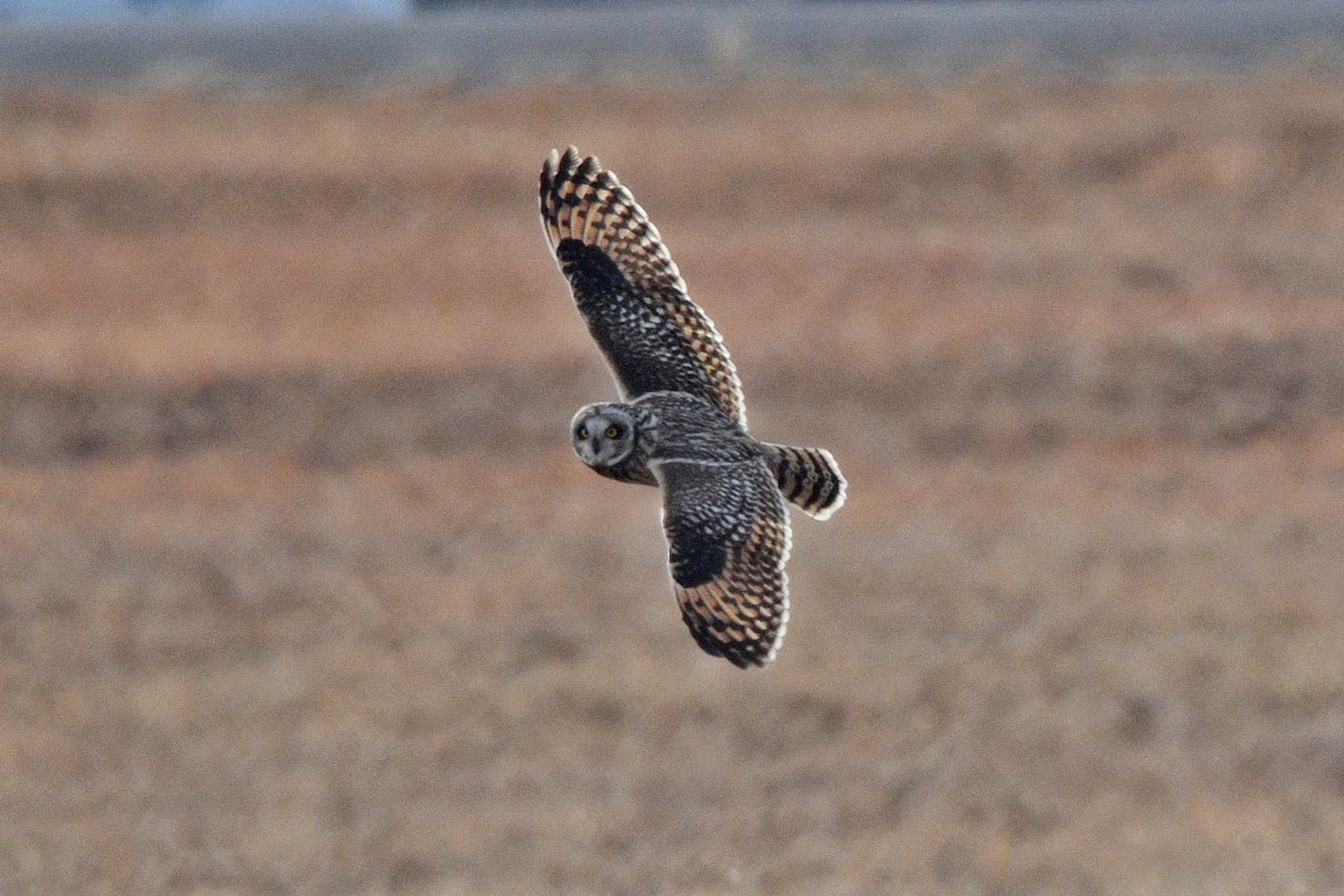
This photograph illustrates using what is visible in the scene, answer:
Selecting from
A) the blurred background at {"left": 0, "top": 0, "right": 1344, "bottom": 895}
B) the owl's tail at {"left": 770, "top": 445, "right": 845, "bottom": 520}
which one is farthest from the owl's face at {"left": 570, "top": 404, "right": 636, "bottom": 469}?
the blurred background at {"left": 0, "top": 0, "right": 1344, "bottom": 895}

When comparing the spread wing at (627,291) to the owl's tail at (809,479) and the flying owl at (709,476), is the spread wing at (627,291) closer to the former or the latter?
the flying owl at (709,476)

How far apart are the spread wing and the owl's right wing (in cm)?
39

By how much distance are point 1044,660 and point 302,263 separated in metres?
9.38

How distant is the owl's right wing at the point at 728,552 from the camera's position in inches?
157

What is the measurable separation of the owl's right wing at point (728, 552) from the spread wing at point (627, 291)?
1.29 ft

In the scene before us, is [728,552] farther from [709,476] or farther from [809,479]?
[809,479]

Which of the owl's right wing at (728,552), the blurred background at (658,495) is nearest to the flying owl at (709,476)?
the owl's right wing at (728,552)

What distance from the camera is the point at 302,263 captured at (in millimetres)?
22016

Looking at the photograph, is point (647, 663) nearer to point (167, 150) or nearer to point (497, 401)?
point (497, 401)

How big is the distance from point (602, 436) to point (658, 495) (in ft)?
48.2

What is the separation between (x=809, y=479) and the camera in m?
4.21

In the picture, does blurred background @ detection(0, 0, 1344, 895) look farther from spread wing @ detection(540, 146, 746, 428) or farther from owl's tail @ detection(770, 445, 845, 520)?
owl's tail @ detection(770, 445, 845, 520)

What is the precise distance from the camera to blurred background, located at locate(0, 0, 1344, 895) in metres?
13.1

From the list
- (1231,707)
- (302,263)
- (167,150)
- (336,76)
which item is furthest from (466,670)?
(336,76)
